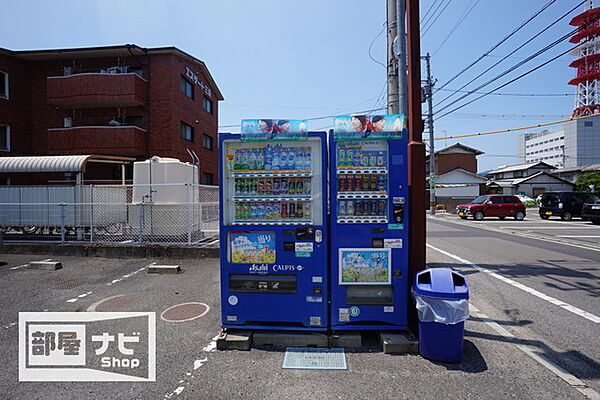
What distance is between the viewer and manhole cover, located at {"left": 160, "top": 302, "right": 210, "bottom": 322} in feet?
14.6

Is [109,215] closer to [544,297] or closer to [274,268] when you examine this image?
[274,268]

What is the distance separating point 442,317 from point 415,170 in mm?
1801

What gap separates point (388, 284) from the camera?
3.72m

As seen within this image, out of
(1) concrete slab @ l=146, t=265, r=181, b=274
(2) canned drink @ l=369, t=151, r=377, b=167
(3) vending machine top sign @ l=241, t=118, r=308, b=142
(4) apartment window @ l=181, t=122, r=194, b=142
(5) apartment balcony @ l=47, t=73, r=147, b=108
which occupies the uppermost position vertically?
(5) apartment balcony @ l=47, t=73, r=147, b=108

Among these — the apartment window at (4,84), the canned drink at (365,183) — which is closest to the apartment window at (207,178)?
the apartment window at (4,84)

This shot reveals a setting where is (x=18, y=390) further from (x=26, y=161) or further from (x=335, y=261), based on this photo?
(x=26, y=161)

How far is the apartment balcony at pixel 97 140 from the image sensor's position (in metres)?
15.9

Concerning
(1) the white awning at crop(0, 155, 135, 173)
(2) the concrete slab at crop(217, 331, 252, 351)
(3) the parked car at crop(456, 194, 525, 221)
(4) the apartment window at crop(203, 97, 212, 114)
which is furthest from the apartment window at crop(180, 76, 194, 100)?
(3) the parked car at crop(456, 194, 525, 221)

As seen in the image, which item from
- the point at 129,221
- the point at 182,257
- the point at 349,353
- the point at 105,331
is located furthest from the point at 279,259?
the point at 129,221

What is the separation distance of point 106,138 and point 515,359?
1824 cm

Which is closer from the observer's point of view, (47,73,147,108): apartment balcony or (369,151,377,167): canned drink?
(369,151,377,167): canned drink

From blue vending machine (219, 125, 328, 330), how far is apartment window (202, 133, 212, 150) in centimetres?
1933

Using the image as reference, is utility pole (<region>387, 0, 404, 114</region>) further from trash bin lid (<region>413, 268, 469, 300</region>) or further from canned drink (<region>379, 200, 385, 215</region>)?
trash bin lid (<region>413, 268, 469, 300</region>)

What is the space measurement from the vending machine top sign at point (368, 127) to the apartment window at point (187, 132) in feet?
55.3
